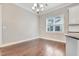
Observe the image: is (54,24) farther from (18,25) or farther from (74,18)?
(18,25)

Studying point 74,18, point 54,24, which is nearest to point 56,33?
point 54,24

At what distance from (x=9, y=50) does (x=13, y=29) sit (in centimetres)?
25

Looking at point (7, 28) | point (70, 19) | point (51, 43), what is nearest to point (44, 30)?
point (51, 43)

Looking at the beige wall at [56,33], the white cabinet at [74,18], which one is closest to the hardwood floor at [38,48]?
the beige wall at [56,33]

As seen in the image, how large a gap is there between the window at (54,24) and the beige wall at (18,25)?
15 cm

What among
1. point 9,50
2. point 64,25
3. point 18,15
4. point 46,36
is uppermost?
point 18,15

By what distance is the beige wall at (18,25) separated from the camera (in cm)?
106

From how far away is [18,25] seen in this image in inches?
41.8

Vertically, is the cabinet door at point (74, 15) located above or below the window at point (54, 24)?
above

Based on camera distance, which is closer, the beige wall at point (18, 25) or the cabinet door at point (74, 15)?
the cabinet door at point (74, 15)

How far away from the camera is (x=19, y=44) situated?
1.04m

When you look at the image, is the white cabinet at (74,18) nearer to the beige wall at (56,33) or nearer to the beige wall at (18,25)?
the beige wall at (56,33)

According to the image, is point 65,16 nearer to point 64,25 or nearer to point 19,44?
point 64,25

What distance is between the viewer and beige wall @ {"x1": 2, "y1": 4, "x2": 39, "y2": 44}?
1062 mm
